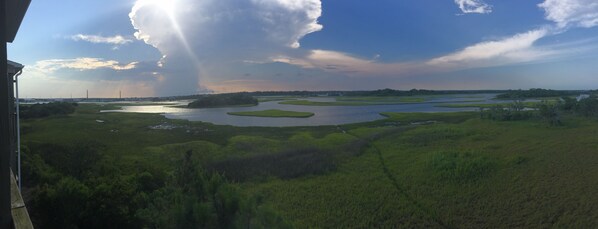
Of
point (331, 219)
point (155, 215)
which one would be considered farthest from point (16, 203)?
point (331, 219)

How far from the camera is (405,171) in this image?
16.8 metres

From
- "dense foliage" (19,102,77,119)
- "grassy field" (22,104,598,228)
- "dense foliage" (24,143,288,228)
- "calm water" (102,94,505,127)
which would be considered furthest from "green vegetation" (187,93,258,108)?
"dense foliage" (24,143,288,228)

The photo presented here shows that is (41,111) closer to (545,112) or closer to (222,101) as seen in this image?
(222,101)

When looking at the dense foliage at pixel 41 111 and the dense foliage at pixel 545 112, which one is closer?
the dense foliage at pixel 545 112

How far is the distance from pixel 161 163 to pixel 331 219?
9.93 m

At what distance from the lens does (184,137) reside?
2653cm

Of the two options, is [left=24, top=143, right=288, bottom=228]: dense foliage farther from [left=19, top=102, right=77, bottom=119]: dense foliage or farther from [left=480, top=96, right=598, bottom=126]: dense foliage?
[left=19, top=102, right=77, bottom=119]: dense foliage

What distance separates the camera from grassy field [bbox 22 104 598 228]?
11641 mm

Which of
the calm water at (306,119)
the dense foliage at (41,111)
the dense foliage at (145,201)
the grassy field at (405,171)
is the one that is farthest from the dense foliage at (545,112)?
the dense foliage at (41,111)

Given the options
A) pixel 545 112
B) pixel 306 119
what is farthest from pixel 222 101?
pixel 545 112

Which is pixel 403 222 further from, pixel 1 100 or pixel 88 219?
pixel 1 100

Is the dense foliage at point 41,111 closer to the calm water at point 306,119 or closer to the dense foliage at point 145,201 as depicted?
the calm water at point 306,119

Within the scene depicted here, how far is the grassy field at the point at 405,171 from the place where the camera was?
11641 millimetres

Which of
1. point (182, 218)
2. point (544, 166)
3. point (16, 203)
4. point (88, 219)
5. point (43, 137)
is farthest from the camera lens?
point (43, 137)
